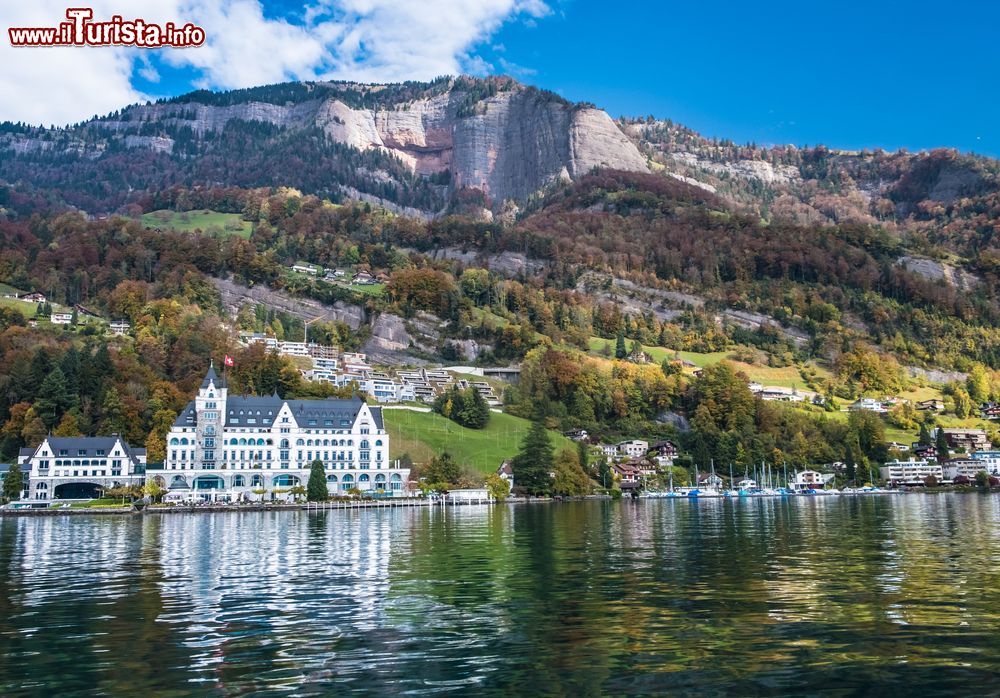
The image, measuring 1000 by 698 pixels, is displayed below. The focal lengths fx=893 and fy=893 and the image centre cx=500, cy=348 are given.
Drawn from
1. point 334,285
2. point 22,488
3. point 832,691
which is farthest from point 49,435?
point 832,691

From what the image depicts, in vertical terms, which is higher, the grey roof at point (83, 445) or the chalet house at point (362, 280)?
the chalet house at point (362, 280)

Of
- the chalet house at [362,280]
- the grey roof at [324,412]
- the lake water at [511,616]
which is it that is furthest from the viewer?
the chalet house at [362,280]

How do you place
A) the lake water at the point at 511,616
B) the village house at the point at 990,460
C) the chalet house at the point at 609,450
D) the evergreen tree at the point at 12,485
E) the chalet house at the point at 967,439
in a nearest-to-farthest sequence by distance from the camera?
the lake water at the point at 511,616 → the evergreen tree at the point at 12,485 → the chalet house at the point at 609,450 → the village house at the point at 990,460 → the chalet house at the point at 967,439

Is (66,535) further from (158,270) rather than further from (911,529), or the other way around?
(158,270)

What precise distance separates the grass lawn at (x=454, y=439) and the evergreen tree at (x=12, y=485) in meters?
42.9

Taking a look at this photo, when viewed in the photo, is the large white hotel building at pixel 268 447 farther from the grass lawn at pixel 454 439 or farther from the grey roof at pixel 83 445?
the grey roof at pixel 83 445

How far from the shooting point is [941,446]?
145 m

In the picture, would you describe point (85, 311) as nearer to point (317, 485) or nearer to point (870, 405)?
point (317, 485)

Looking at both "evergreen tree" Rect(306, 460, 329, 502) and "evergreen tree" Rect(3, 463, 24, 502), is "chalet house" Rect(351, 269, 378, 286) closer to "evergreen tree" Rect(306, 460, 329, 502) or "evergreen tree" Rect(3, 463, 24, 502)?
"evergreen tree" Rect(306, 460, 329, 502)

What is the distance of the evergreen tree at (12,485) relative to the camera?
98.4 meters

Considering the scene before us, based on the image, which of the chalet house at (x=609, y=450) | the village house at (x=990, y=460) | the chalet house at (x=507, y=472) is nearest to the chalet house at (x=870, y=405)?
the village house at (x=990, y=460)

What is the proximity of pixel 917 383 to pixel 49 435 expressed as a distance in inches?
6188

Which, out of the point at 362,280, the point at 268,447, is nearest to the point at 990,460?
the point at 268,447

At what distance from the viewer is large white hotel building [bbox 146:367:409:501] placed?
10912 cm
